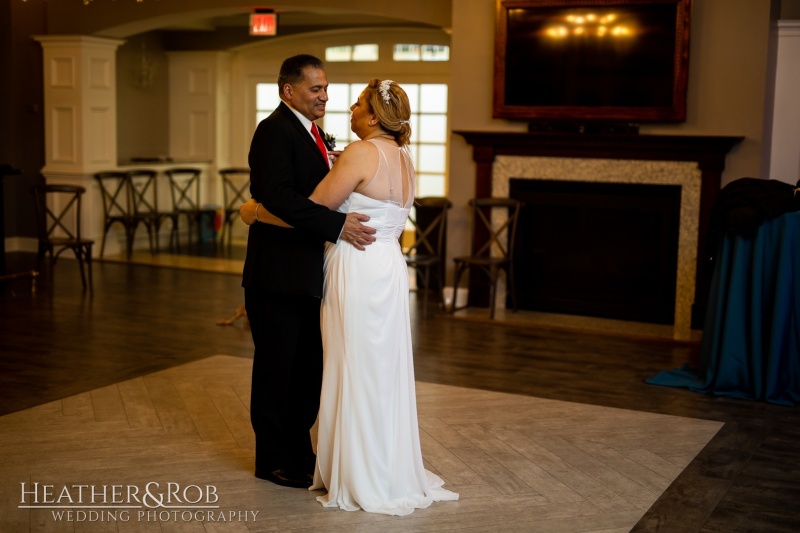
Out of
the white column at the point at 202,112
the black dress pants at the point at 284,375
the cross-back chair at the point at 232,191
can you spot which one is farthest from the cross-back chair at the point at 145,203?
the black dress pants at the point at 284,375

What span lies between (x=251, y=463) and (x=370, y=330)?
94 cm

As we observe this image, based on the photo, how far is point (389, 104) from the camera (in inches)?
135

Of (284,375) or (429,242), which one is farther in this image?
(429,242)

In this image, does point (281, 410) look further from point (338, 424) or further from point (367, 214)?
point (367, 214)

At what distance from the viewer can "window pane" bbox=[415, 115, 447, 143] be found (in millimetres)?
10156

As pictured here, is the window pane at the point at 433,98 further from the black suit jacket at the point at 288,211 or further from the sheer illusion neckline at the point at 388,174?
the sheer illusion neckline at the point at 388,174

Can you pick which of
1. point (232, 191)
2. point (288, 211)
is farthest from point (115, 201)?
point (288, 211)

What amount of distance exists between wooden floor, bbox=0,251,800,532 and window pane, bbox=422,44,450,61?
12.8ft

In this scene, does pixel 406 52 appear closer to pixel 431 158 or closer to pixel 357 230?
pixel 431 158

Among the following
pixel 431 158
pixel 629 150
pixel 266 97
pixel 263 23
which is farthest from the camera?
pixel 266 97

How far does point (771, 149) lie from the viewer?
7215 millimetres

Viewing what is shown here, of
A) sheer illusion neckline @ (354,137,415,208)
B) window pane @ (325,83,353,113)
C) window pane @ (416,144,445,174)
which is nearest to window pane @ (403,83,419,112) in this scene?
window pane @ (416,144,445,174)

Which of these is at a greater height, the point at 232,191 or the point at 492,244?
the point at 232,191

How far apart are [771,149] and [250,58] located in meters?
6.39
